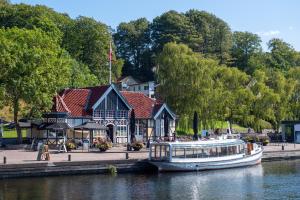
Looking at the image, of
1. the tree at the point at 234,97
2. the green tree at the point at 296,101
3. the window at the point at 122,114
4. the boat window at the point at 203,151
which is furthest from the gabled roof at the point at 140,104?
the green tree at the point at 296,101

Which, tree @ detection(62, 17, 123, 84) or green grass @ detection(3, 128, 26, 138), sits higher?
tree @ detection(62, 17, 123, 84)

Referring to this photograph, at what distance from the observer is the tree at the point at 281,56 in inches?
5364

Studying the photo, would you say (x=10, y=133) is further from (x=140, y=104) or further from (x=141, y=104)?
(x=141, y=104)

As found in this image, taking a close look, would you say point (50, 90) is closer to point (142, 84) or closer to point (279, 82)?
point (279, 82)

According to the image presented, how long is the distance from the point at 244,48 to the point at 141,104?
7096 centimetres

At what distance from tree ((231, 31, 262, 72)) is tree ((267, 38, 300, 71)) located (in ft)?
13.5

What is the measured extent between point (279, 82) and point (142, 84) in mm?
41783

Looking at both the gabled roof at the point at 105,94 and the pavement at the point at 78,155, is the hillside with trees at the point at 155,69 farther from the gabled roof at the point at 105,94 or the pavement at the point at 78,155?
the pavement at the point at 78,155

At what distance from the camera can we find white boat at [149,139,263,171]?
49625mm

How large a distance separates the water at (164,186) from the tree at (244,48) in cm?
8934

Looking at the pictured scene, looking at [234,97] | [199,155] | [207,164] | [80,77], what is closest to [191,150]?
[199,155]

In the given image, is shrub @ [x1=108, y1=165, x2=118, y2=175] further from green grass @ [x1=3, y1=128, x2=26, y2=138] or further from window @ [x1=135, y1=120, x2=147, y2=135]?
green grass @ [x1=3, y1=128, x2=26, y2=138]

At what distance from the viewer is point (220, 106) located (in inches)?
3179

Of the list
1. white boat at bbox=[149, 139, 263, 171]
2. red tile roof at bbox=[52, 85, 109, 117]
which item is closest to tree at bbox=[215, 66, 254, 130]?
red tile roof at bbox=[52, 85, 109, 117]
